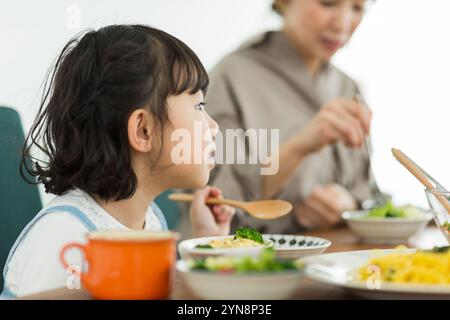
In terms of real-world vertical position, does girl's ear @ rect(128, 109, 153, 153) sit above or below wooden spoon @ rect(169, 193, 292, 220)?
above

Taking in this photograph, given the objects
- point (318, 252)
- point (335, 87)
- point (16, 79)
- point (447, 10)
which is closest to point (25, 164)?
point (318, 252)

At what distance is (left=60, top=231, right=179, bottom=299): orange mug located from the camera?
0.55 meters

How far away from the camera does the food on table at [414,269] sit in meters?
0.58

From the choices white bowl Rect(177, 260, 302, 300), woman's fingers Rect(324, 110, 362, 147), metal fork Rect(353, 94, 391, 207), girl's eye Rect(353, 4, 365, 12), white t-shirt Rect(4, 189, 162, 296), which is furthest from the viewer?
girl's eye Rect(353, 4, 365, 12)

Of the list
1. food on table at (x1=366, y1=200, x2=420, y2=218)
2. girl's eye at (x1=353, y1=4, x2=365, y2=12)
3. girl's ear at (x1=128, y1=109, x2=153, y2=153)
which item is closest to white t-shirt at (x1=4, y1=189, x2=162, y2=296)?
girl's ear at (x1=128, y1=109, x2=153, y2=153)

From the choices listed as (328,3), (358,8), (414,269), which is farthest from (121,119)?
(358,8)

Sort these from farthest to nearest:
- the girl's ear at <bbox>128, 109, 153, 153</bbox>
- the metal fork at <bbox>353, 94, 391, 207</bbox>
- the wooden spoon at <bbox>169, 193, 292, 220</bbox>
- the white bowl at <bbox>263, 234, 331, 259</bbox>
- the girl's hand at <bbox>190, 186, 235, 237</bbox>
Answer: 1. the metal fork at <bbox>353, 94, 391, 207</bbox>
2. the girl's hand at <bbox>190, 186, 235, 237</bbox>
3. the wooden spoon at <bbox>169, 193, 292, 220</bbox>
4. the girl's ear at <bbox>128, 109, 153, 153</bbox>
5. the white bowl at <bbox>263, 234, 331, 259</bbox>

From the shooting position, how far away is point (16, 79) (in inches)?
72.6

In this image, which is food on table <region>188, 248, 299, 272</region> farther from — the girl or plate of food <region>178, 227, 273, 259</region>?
the girl

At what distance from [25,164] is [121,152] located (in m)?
0.23

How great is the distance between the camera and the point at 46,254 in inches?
34.9

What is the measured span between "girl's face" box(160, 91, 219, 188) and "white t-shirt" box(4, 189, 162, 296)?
17cm

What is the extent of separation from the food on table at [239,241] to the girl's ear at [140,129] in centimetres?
31

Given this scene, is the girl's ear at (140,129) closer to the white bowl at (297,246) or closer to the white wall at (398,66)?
the white bowl at (297,246)
